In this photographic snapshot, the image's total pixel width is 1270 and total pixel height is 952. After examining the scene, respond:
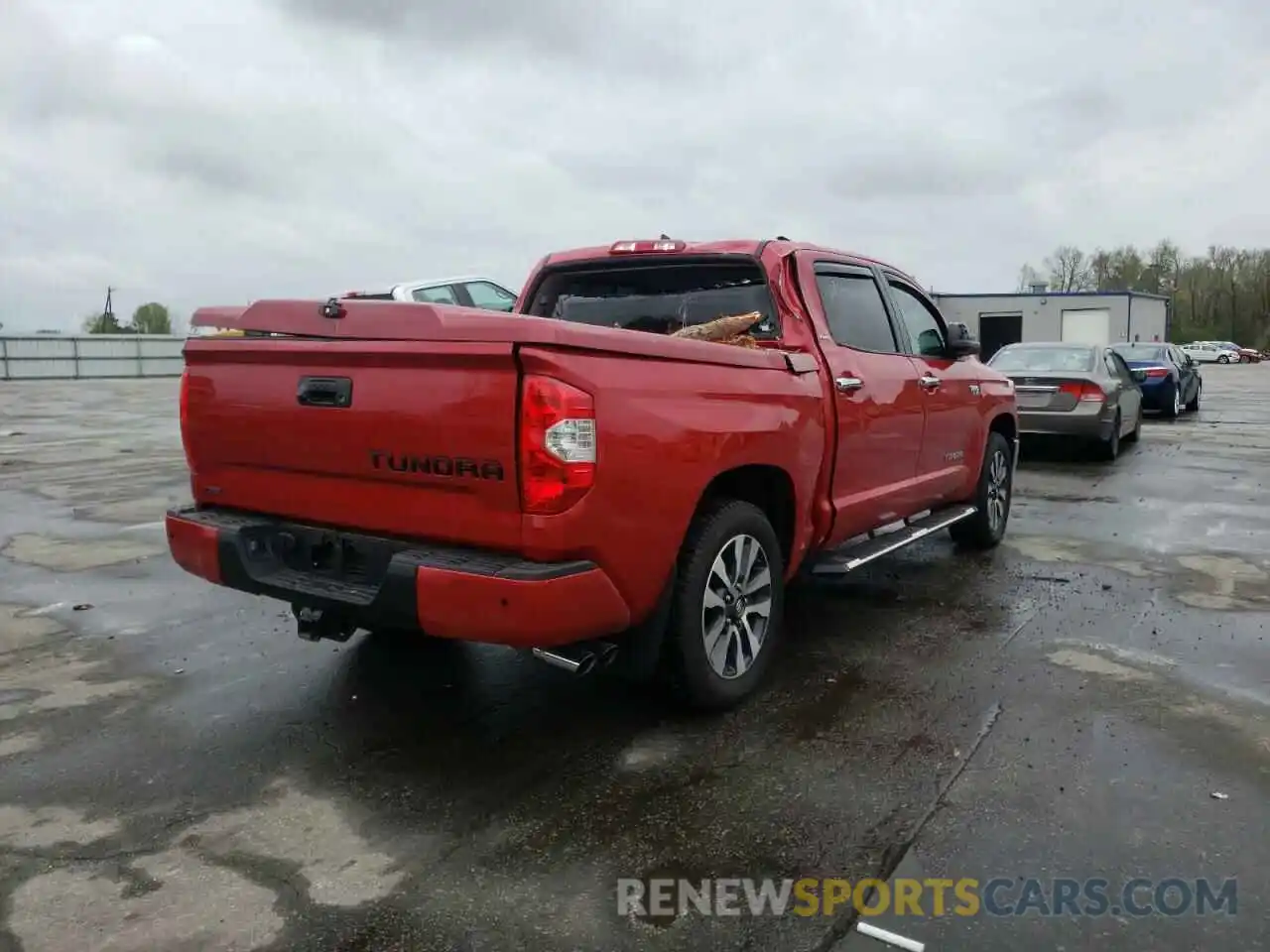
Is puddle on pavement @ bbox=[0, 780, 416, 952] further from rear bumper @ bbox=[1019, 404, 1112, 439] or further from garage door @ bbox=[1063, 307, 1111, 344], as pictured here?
garage door @ bbox=[1063, 307, 1111, 344]

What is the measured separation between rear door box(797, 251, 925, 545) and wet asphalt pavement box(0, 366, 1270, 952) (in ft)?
2.24

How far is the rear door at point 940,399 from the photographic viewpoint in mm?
5801

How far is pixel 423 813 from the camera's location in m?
3.23

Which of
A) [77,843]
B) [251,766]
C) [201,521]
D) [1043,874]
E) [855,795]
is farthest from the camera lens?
[201,521]

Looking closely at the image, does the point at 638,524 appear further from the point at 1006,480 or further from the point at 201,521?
the point at 1006,480

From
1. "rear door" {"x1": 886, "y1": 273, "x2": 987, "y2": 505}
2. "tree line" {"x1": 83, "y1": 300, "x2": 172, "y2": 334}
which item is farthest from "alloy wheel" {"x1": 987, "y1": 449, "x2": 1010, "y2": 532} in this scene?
"tree line" {"x1": 83, "y1": 300, "x2": 172, "y2": 334}

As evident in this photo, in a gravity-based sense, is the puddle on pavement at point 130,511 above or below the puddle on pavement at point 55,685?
above

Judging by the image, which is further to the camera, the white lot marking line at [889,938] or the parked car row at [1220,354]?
the parked car row at [1220,354]

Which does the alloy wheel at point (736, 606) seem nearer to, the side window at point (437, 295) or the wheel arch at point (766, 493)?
the wheel arch at point (766, 493)

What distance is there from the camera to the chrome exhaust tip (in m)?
3.42

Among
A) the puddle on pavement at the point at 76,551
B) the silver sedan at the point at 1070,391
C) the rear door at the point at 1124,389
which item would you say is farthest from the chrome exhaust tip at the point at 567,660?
the rear door at the point at 1124,389

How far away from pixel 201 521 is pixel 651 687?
1938 mm

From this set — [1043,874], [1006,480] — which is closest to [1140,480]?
[1006,480]

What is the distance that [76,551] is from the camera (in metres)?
7.13
